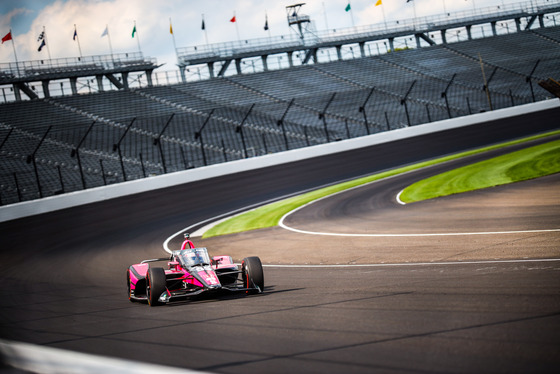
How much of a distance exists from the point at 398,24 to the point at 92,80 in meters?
33.1

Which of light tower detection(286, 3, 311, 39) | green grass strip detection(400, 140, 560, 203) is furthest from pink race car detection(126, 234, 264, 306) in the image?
light tower detection(286, 3, 311, 39)

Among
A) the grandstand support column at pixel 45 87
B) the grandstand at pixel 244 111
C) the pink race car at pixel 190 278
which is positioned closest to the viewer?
the pink race car at pixel 190 278

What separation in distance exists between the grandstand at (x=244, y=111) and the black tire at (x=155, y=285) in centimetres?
1935

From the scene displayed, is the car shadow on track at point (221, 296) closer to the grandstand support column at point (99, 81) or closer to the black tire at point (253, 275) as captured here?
the black tire at point (253, 275)

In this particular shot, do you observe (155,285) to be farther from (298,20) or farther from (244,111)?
(298,20)

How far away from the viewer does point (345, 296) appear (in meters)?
6.71

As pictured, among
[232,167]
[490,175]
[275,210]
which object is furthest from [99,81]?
[490,175]

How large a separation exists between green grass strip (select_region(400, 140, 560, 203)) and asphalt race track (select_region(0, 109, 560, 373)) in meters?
0.98

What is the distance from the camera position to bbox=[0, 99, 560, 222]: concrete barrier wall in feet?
80.6

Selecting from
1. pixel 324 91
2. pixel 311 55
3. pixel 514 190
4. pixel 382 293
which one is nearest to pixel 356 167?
pixel 514 190

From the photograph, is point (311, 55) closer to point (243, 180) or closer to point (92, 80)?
point (92, 80)

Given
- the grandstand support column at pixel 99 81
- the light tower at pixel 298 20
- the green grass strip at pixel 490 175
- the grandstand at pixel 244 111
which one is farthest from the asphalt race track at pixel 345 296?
the light tower at pixel 298 20

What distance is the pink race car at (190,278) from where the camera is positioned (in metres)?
7.87

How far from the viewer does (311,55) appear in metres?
58.8
